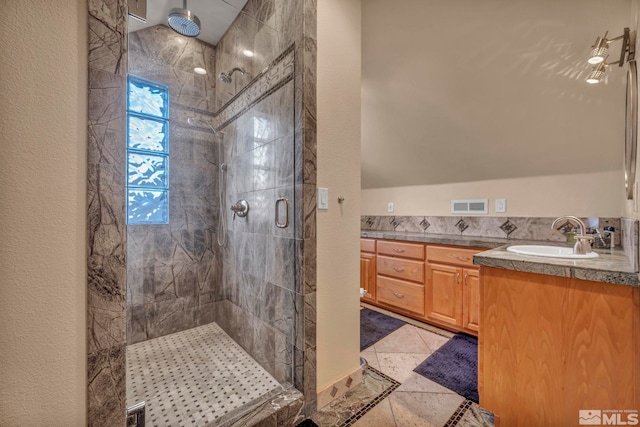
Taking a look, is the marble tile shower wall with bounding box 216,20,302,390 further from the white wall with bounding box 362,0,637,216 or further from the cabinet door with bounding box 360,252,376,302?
the cabinet door with bounding box 360,252,376,302

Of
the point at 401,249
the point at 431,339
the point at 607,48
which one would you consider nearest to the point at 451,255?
the point at 401,249

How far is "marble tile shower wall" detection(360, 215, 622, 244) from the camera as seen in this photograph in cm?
223

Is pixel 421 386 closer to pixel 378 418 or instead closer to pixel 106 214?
pixel 378 418

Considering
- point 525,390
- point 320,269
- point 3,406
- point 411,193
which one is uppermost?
point 411,193

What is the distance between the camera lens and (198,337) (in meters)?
2.15

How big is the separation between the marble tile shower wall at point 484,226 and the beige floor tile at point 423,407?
1616 millimetres

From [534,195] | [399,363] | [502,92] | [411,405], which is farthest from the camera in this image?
[534,195]

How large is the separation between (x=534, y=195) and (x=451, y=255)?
905mm

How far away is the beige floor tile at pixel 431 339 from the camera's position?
2113mm

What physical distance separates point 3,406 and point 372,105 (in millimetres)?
2930

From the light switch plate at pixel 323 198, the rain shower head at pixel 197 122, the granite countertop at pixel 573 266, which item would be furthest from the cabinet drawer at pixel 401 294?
the rain shower head at pixel 197 122

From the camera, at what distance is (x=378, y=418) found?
136 cm

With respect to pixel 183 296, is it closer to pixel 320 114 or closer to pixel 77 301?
pixel 77 301

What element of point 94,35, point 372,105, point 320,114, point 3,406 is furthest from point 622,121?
point 3,406
